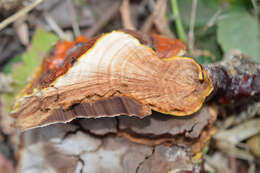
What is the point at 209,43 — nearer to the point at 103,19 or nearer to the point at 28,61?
the point at 103,19

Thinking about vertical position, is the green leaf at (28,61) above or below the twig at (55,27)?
below

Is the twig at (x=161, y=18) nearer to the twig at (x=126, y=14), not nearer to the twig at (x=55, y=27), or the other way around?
the twig at (x=126, y=14)

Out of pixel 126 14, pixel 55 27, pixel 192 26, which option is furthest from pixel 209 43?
pixel 55 27

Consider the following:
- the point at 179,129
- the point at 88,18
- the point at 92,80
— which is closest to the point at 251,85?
the point at 179,129

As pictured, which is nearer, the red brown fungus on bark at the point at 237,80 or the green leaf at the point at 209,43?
the red brown fungus on bark at the point at 237,80

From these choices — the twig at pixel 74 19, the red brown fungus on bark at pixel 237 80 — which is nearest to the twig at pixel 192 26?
the red brown fungus on bark at pixel 237 80

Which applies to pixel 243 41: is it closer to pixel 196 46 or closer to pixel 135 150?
pixel 196 46
